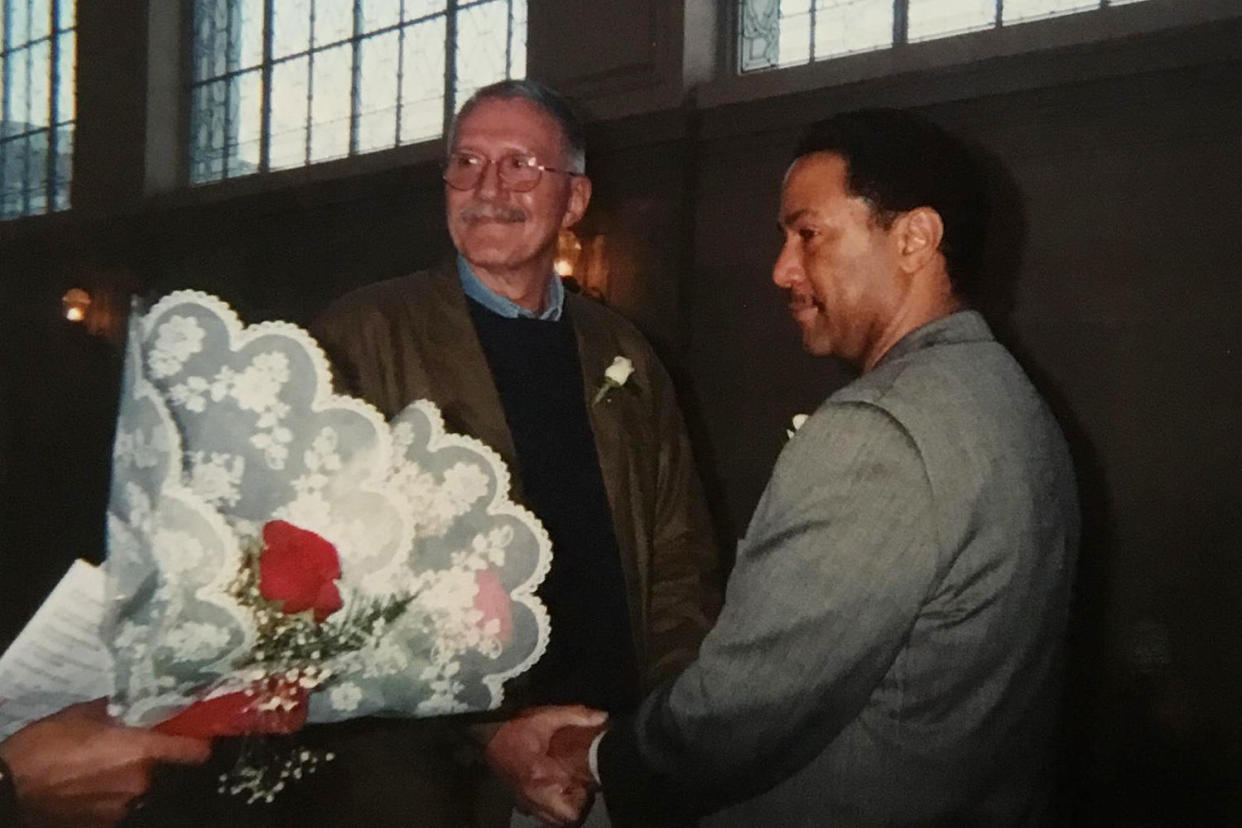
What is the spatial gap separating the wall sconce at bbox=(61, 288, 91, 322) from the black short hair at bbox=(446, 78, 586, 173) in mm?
410

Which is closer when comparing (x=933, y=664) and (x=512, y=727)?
(x=933, y=664)

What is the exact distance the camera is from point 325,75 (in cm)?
133

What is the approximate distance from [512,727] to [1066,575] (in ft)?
1.83

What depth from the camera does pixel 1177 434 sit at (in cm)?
169

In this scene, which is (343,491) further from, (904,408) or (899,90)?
(899,90)

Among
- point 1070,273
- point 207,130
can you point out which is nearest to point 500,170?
point 207,130

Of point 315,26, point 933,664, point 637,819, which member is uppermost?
point 315,26

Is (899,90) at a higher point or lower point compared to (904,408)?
higher

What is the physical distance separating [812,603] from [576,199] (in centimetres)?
56

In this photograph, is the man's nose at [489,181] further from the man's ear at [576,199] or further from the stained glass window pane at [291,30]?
the stained glass window pane at [291,30]

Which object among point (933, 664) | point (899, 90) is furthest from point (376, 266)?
point (899, 90)

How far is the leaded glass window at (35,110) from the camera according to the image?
3.87 feet

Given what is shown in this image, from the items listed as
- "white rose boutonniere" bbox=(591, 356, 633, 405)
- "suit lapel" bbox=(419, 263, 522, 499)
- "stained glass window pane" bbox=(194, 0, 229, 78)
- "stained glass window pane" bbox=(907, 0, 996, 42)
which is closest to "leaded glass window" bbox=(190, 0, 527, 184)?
"stained glass window pane" bbox=(194, 0, 229, 78)

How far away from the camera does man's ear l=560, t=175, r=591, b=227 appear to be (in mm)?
1265
